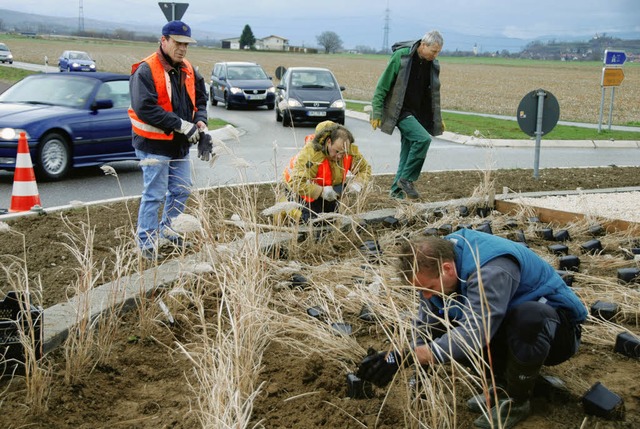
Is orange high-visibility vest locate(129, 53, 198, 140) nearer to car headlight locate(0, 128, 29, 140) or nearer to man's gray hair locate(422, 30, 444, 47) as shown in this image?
man's gray hair locate(422, 30, 444, 47)

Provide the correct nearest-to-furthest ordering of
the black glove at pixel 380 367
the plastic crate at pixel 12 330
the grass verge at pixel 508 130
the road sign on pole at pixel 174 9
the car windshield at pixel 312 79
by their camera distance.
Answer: the black glove at pixel 380 367
the plastic crate at pixel 12 330
the road sign on pole at pixel 174 9
the grass verge at pixel 508 130
the car windshield at pixel 312 79

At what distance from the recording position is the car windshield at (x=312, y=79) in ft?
67.4

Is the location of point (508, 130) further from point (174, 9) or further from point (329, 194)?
point (329, 194)

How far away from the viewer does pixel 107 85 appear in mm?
11055

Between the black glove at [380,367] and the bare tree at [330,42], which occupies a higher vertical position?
the bare tree at [330,42]

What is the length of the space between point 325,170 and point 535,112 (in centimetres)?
431

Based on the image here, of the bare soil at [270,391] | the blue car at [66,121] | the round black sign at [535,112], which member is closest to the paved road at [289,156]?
the blue car at [66,121]

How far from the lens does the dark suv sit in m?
23.7

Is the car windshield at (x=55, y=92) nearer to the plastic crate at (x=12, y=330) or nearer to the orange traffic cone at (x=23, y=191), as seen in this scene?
the orange traffic cone at (x=23, y=191)

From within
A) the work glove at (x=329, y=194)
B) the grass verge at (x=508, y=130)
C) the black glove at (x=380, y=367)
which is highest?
the work glove at (x=329, y=194)

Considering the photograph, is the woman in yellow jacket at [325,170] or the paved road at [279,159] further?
the paved road at [279,159]

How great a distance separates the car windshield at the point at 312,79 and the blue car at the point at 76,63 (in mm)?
24536

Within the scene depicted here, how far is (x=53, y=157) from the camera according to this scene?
33.4 ft

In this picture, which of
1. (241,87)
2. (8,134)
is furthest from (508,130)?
(8,134)
